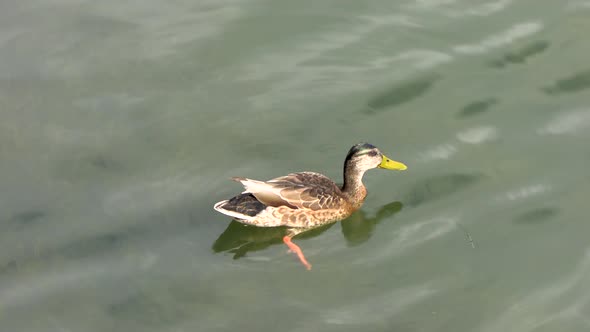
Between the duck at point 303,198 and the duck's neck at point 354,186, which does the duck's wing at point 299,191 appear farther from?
the duck's neck at point 354,186

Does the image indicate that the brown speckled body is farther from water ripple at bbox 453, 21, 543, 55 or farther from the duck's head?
water ripple at bbox 453, 21, 543, 55

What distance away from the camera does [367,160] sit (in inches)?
358

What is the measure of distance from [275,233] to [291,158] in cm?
95

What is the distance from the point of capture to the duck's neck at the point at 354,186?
9.16 metres

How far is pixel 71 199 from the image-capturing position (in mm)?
9086

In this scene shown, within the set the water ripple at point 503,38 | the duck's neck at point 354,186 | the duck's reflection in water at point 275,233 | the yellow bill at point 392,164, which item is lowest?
the duck's reflection in water at point 275,233

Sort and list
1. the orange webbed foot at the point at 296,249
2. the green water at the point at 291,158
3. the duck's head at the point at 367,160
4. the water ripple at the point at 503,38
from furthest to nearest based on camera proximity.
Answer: the water ripple at the point at 503,38 → the duck's head at the point at 367,160 → the orange webbed foot at the point at 296,249 → the green water at the point at 291,158

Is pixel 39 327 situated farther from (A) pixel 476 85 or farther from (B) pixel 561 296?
(A) pixel 476 85

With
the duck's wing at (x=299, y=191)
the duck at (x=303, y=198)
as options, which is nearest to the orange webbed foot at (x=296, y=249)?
the duck at (x=303, y=198)

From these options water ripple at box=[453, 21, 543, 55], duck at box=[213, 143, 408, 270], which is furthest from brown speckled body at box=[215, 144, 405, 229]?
water ripple at box=[453, 21, 543, 55]

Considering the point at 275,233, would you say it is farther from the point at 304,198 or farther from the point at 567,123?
the point at 567,123

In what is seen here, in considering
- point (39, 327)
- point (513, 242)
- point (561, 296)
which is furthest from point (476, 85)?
point (39, 327)

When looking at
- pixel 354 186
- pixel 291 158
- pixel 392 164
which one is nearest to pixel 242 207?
pixel 291 158

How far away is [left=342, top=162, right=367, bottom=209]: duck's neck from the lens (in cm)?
916
